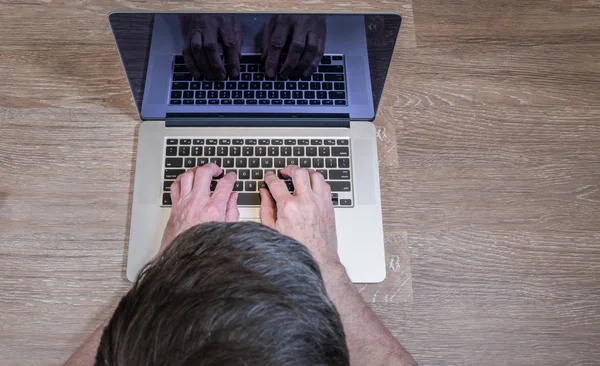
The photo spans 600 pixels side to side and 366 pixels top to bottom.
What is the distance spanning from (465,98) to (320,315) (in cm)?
62

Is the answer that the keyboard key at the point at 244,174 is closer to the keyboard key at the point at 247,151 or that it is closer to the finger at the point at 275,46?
the keyboard key at the point at 247,151

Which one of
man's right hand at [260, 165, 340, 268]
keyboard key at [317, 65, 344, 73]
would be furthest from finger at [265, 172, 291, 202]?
keyboard key at [317, 65, 344, 73]

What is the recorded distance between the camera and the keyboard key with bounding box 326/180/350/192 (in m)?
0.87

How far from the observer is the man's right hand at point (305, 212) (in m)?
0.82

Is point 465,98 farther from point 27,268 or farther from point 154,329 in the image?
point 27,268

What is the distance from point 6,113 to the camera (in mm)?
903

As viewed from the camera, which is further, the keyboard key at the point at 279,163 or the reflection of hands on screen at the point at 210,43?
the keyboard key at the point at 279,163

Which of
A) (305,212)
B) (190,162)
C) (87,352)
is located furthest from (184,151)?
(87,352)

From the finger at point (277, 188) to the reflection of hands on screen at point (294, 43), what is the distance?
0.18 m

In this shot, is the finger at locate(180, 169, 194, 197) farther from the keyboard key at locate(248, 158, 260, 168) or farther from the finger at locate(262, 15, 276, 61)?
the finger at locate(262, 15, 276, 61)

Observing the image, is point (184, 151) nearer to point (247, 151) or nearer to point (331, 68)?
point (247, 151)

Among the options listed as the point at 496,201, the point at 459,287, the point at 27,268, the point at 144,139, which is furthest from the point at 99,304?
the point at 496,201

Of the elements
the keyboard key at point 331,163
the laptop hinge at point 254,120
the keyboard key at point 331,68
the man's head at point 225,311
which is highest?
the keyboard key at point 331,68

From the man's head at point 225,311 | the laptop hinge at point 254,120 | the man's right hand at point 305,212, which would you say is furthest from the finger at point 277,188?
the man's head at point 225,311
